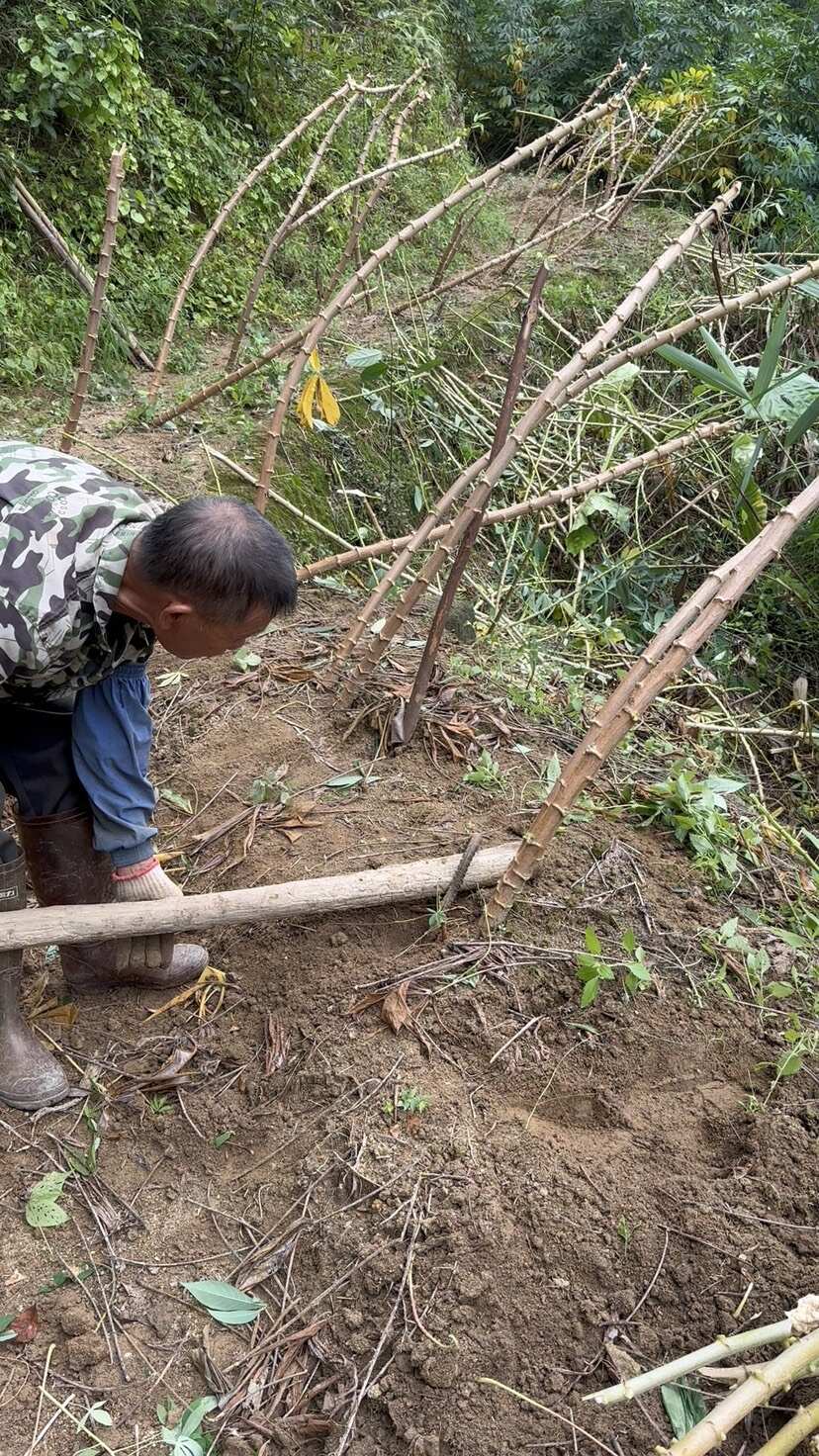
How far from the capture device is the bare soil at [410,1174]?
1446 mm

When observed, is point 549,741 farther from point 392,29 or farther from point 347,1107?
point 392,29

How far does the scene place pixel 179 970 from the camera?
6.72ft

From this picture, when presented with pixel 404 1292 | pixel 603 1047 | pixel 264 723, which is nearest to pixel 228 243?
pixel 264 723

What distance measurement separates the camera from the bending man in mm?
1516

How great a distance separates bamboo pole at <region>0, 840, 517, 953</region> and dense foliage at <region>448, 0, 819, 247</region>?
14.4ft

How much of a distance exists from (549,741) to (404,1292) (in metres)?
1.39

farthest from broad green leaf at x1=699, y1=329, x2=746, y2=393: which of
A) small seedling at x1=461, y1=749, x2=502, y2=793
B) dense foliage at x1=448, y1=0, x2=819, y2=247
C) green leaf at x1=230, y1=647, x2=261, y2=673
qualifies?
dense foliage at x1=448, y1=0, x2=819, y2=247

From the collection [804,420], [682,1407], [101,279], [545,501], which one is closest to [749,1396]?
[682,1407]

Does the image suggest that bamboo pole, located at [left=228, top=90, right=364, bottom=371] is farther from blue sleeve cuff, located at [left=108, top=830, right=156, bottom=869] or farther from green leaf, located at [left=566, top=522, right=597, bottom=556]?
blue sleeve cuff, located at [left=108, top=830, right=156, bottom=869]

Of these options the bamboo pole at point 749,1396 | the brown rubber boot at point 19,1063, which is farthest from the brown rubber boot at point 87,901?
the bamboo pole at point 749,1396

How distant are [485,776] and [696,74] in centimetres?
574

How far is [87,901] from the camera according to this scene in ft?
6.73

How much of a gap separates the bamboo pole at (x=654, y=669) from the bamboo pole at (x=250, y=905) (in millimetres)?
127

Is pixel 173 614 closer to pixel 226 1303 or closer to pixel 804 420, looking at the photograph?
pixel 226 1303
